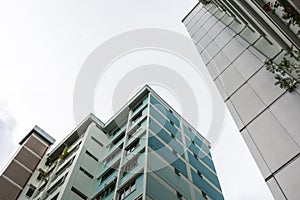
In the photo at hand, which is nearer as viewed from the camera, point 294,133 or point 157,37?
point 294,133

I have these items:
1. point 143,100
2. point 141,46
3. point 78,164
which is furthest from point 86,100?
point 143,100

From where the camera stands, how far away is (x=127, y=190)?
1609 cm

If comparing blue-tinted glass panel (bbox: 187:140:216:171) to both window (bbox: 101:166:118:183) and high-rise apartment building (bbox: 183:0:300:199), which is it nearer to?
window (bbox: 101:166:118:183)

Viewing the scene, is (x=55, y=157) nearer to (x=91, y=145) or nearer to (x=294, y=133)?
(x=91, y=145)

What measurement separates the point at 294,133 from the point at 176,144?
19.7m

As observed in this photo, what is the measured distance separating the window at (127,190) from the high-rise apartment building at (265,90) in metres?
11.6

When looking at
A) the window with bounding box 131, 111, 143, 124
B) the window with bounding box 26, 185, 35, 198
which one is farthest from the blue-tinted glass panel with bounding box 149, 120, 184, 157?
the window with bounding box 26, 185, 35, 198

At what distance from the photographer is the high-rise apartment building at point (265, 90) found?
3.30 m

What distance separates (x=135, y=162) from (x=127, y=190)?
2325 mm

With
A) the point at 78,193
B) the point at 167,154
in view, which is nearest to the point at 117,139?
the point at 78,193

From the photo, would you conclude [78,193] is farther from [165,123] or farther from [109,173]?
[165,123]

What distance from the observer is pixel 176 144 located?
22766 millimetres

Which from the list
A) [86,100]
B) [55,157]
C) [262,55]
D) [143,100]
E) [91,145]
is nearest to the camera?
[262,55]

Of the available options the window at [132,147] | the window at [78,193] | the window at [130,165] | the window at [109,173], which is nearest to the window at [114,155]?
the window at [109,173]
